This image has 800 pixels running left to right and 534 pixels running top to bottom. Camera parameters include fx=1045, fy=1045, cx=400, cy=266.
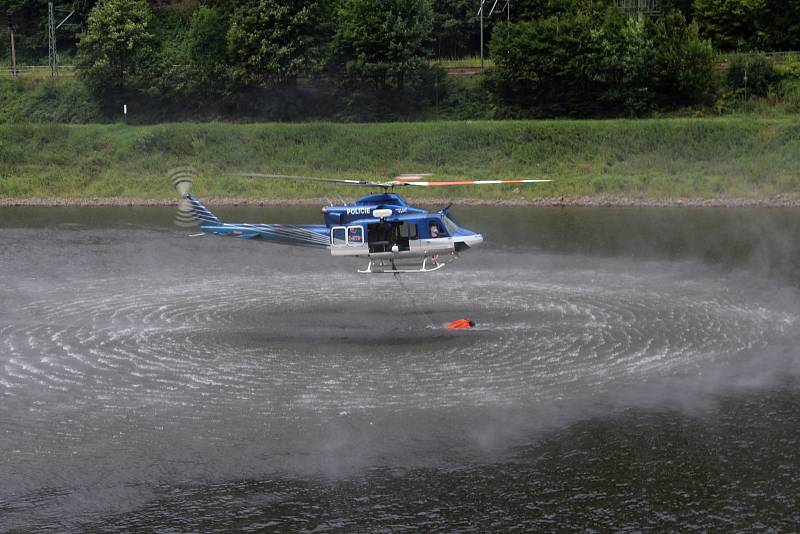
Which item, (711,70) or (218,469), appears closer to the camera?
(218,469)

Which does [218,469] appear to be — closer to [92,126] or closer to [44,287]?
[44,287]

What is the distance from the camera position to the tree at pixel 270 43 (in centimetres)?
7950

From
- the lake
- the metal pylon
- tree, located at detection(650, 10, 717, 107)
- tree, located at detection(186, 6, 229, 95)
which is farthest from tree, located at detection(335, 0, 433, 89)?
the lake

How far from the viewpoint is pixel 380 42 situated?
260 ft

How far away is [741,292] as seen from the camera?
37250mm

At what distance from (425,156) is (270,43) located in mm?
17894

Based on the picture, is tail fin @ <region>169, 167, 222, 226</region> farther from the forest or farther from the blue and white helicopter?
the forest

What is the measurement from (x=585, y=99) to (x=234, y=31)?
88.8 ft

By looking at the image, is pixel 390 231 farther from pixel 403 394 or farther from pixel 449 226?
pixel 403 394

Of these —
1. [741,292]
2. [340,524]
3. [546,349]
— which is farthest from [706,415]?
[741,292]

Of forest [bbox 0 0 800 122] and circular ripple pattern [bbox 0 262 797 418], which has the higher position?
forest [bbox 0 0 800 122]

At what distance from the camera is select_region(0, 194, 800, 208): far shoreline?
60.8m

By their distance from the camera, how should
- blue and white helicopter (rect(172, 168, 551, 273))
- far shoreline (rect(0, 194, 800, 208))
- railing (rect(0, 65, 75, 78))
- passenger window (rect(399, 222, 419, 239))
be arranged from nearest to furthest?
blue and white helicopter (rect(172, 168, 551, 273)) → passenger window (rect(399, 222, 419, 239)) → far shoreline (rect(0, 194, 800, 208)) → railing (rect(0, 65, 75, 78))

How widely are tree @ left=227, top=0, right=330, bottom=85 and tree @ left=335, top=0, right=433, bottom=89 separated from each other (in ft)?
8.35
